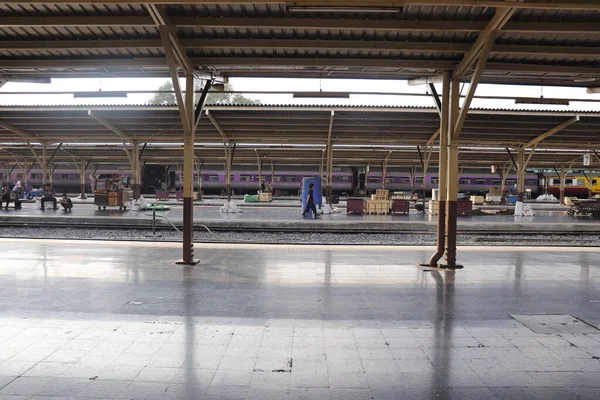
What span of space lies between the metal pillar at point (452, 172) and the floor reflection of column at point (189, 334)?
502cm

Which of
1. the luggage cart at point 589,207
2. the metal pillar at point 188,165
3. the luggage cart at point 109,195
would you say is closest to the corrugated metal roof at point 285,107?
the luggage cart at point 109,195

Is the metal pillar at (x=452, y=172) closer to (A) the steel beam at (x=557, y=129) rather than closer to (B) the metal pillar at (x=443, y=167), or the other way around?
(B) the metal pillar at (x=443, y=167)

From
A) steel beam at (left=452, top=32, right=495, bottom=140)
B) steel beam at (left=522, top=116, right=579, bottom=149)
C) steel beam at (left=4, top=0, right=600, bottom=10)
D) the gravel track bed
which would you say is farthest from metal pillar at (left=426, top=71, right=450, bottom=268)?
steel beam at (left=522, top=116, right=579, bottom=149)

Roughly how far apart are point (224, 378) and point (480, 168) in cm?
3950

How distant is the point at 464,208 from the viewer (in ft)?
66.5

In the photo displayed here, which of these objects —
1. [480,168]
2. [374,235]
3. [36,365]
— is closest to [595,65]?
[374,235]

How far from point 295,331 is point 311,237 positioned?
9.20m

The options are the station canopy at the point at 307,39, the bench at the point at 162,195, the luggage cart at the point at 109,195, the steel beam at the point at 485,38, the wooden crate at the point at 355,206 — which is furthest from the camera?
the bench at the point at 162,195

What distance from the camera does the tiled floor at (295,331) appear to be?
3170 millimetres

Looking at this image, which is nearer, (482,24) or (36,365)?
(36,365)

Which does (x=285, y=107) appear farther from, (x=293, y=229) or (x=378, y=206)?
(x=378, y=206)

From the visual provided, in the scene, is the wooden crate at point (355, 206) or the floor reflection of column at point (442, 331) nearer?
the floor reflection of column at point (442, 331)

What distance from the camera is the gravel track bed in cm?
1303

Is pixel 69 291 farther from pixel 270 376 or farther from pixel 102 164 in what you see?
pixel 102 164
